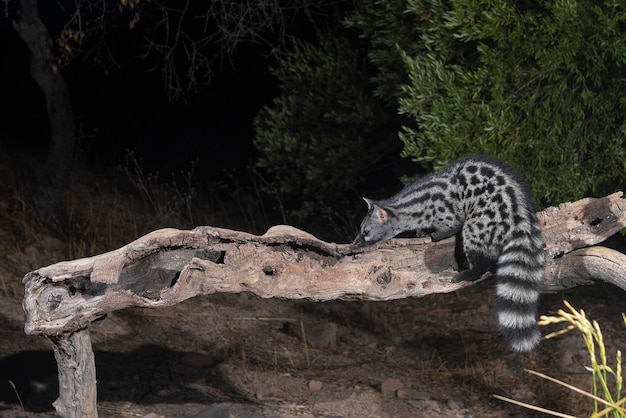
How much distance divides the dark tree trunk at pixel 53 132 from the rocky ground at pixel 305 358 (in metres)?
0.57

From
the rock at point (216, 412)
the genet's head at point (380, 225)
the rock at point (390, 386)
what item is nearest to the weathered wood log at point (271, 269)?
the genet's head at point (380, 225)

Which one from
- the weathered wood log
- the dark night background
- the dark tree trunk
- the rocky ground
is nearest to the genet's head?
the weathered wood log

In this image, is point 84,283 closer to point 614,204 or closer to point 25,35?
point 614,204

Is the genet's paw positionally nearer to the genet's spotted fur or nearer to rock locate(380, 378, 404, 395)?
the genet's spotted fur

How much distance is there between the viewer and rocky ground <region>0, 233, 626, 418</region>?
6520 millimetres

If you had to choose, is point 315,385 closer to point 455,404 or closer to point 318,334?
point 318,334

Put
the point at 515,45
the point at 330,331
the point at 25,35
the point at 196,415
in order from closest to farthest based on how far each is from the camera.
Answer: the point at 196,415, the point at 515,45, the point at 330,331, the point at 25,35

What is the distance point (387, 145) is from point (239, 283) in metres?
4.91

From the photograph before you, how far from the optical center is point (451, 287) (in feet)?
17.5

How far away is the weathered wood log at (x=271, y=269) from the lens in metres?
4.68

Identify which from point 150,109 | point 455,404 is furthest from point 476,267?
→ point 150,109

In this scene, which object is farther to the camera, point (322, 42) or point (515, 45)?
point (322, 42)

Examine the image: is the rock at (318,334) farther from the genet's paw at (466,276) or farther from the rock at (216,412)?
the genet's paw at (466,276)

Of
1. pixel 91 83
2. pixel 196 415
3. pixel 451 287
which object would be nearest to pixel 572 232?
pixel 451 287
